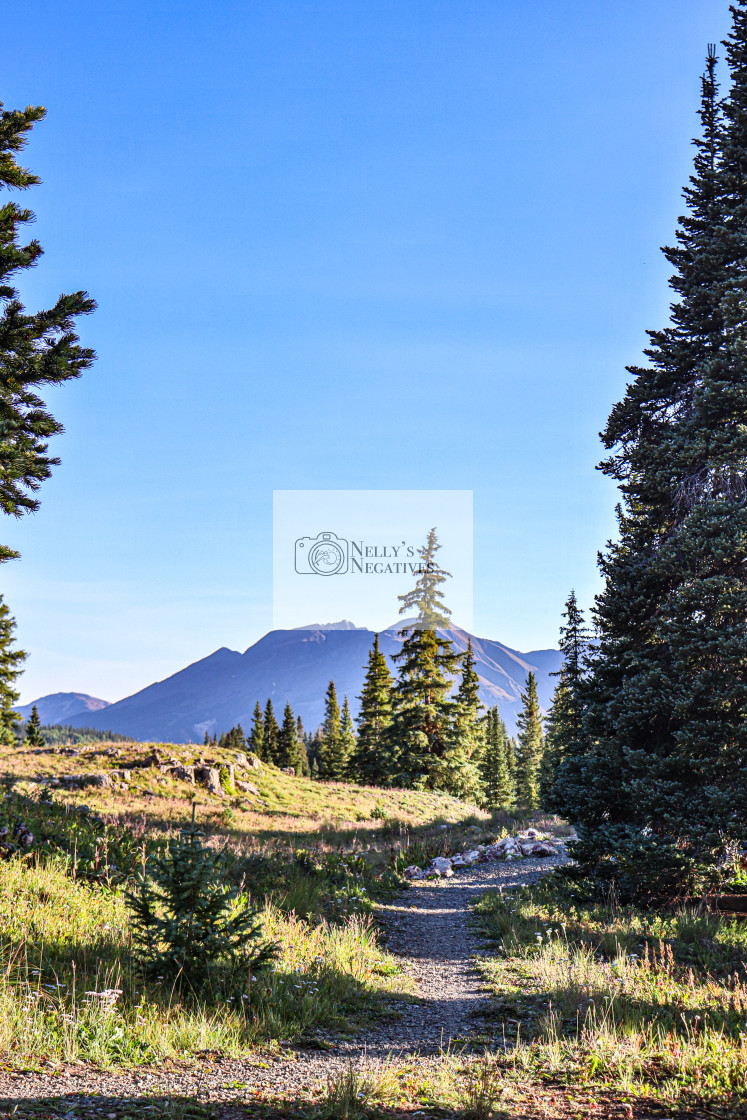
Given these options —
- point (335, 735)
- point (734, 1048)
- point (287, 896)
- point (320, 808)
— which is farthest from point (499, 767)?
point (734, 1048)

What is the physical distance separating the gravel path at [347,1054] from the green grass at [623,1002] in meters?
0.46

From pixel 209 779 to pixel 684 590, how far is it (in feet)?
75.8

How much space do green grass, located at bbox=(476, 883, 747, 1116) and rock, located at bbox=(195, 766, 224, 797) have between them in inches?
767

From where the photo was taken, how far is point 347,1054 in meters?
5.63

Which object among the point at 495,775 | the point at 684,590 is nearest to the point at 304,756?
the point at 495,775

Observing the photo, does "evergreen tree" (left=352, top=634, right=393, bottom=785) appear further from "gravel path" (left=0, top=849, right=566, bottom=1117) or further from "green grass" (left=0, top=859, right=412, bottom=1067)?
"green grass" (left=0, top=859, right=412, bottom=1067)

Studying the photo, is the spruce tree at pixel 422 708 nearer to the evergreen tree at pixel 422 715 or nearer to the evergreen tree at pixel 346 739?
the evergreen tree at pixel 422 715

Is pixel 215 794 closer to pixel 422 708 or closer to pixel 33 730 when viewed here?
pixel 422 708

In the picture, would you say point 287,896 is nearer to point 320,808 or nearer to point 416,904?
point 416,904

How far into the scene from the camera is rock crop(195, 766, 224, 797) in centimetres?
2797

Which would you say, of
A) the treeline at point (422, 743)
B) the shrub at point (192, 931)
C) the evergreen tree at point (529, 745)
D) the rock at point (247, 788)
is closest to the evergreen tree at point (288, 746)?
the treeline at point (422, 743)

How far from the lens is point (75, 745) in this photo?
1262 inches

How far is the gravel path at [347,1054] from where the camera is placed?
4.46 meters

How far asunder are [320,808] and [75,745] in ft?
41.9
